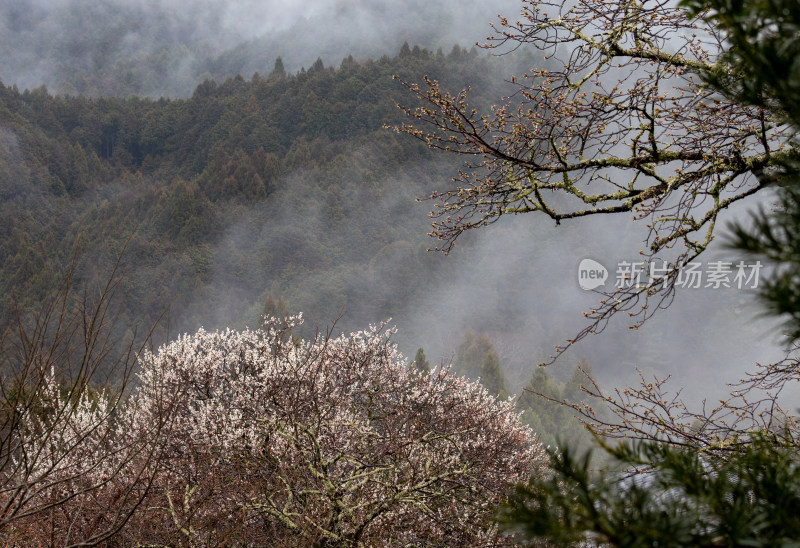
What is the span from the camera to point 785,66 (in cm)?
109

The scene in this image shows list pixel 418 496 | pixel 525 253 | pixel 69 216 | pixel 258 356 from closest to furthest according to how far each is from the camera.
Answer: pixel 418 496
pixel 258 356
pixel 69 216
pixel 525 253

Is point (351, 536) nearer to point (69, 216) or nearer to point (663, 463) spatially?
point (663, 463)

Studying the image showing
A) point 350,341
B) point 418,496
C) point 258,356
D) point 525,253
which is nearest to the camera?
point 418,496

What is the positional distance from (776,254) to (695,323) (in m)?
120

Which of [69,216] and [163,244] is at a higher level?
[69,216]

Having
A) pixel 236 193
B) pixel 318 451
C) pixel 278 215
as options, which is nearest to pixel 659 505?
pixel 318 451

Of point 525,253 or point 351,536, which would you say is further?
point 525,253

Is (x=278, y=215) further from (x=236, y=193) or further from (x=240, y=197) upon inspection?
(x=236, y=193)

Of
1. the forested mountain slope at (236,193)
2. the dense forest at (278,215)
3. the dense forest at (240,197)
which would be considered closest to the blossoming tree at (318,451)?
the dense forest at (278,215)

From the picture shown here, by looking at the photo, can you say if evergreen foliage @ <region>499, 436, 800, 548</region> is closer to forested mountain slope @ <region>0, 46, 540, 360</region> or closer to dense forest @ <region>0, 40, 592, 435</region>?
dense forest @ <region>0, 40, 592, 435</region>

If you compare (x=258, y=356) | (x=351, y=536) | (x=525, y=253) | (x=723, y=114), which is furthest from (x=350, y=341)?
(x=525, y=253)

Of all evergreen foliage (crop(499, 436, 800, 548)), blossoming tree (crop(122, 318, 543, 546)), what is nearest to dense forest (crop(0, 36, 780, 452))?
blossoming tree (crop(122, 318, 543, 546))

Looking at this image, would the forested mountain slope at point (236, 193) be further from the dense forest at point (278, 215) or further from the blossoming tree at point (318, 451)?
the blossoming tree at point (318, 451)

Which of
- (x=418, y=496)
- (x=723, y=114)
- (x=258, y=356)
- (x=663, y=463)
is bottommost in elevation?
(x=663, y=463)
